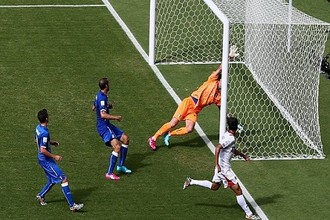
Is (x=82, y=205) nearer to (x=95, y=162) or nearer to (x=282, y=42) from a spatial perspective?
(x=95, y=162)

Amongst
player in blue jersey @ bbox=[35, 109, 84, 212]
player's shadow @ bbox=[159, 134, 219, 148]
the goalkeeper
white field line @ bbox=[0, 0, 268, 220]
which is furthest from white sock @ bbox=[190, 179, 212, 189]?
player's shadow @ bbox=[159, 134, 219, 148]

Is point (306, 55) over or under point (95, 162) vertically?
over

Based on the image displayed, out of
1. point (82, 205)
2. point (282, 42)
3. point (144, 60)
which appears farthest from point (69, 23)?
point (82, 205)

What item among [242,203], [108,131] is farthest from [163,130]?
[242,203]

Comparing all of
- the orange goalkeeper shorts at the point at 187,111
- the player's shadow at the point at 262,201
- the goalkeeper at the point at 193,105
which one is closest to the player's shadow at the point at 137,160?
the goalkeeper at the point at 193,105

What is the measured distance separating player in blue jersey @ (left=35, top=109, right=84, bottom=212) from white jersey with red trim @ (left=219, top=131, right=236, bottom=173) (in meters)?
2.38

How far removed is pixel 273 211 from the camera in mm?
16609

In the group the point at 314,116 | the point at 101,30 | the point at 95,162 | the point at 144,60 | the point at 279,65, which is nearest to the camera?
the point at 95,162

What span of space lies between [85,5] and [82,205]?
43.5ft

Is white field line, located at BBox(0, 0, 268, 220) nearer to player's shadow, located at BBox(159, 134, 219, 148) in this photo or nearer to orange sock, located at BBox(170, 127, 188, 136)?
player's shadow, located at BBox(159, 134, 219, 148)

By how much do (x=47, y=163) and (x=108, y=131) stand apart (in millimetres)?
1758

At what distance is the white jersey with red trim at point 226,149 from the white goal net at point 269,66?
2.96 m

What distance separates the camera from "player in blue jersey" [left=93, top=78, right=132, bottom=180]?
56.5 ft

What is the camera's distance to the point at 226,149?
53.1ft
